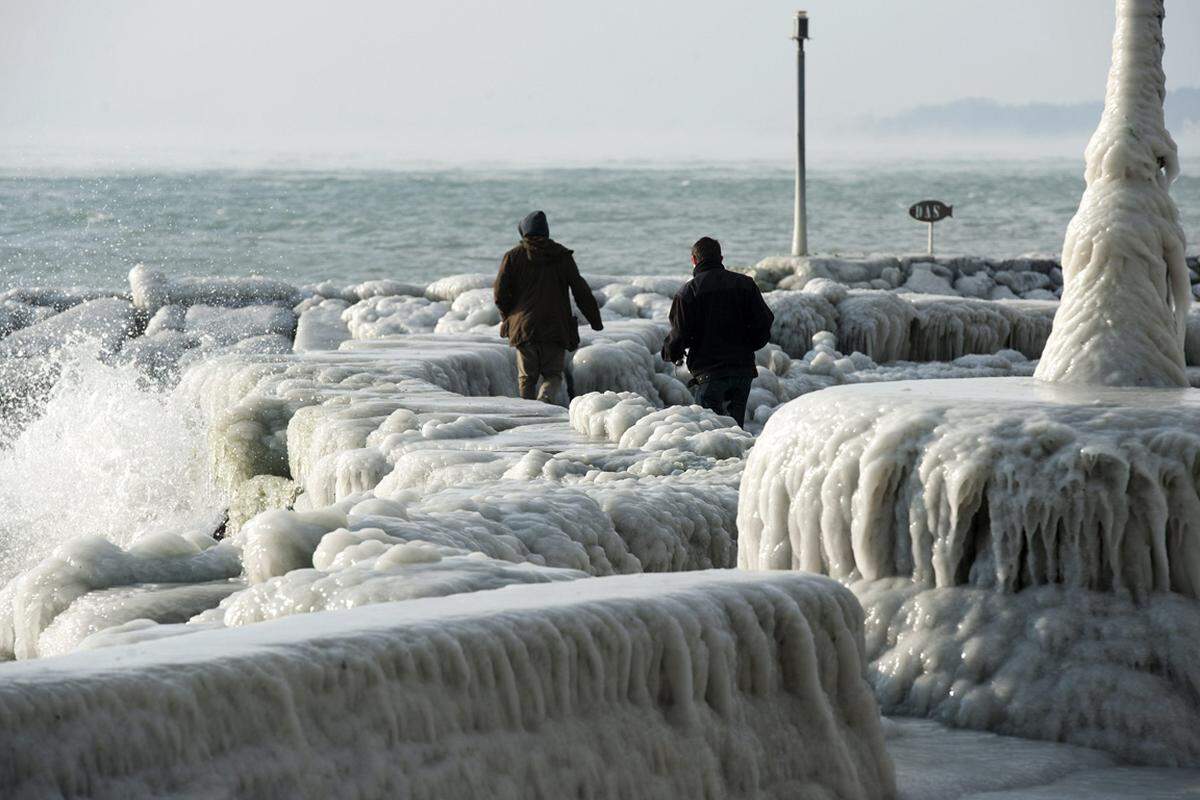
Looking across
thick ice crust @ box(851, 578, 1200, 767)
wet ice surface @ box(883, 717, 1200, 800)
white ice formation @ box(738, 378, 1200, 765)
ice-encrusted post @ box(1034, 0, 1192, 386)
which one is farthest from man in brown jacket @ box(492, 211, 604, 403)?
wet ice surface @ box(883, 717, 1200, 800)

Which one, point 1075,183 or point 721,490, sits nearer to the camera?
point 721,490

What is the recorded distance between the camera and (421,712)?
3596mm

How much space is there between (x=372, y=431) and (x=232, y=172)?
85921 millimetres

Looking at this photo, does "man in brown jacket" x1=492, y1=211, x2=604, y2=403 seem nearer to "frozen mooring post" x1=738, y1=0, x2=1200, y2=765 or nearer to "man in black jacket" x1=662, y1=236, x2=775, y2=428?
"man in black jacket" x1=662, y1=236, x2=775, y2=428

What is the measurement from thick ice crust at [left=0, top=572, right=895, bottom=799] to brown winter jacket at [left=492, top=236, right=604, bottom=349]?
21.2ft

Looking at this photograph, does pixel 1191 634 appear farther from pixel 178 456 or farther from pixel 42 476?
pixel 42 476

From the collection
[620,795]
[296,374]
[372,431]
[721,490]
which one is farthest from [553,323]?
[620,795]

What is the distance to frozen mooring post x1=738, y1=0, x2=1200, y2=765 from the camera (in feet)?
17.2

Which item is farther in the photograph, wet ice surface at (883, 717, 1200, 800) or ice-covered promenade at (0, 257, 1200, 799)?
wet ice surface at (883, 717, 1200, 800)

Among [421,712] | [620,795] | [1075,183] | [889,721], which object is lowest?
[1075,183]

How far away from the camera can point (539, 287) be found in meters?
10.9

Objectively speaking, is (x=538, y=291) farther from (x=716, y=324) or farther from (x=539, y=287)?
(x=716, y=324)

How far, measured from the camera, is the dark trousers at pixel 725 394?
10.0 meters

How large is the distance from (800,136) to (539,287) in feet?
37.6
